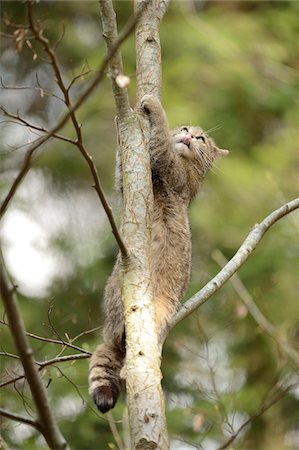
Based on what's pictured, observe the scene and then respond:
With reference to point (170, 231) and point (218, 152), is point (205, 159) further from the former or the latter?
point (170, 231)

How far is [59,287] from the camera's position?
1331 centimetres

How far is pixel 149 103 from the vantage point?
5324 mm

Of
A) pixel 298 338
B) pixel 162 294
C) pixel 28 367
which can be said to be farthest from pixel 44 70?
pixel 28 367

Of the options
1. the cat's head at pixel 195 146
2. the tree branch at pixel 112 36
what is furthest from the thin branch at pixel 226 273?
the cat's head at pixel 195 146

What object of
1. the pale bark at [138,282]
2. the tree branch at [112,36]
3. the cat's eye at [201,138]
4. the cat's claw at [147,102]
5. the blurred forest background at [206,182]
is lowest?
the pale bark at [138,282]

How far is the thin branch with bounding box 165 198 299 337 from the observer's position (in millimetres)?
4746

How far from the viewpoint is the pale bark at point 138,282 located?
156 inches

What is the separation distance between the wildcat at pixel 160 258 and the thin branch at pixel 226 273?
1.51 ft

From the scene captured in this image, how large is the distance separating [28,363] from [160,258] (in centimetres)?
275

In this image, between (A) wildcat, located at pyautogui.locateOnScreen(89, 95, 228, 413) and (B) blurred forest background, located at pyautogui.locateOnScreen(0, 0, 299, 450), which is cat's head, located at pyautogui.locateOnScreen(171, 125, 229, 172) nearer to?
(A) wildcat, located at pyautogui.locateOnScreen(89, 95, 228, 413)

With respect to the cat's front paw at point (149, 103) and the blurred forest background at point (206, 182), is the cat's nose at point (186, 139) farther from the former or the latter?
the blurred forest background at point (206, 182)

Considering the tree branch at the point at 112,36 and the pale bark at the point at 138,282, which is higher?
the tree branch at the point at 112,36

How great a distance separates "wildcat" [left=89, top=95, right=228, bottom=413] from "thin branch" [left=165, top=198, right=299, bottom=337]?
0.46 m

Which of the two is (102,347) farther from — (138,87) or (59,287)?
(59,287)
